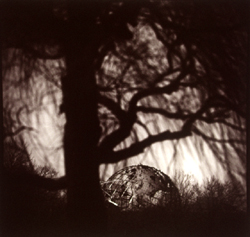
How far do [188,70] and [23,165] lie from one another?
1.87 meters

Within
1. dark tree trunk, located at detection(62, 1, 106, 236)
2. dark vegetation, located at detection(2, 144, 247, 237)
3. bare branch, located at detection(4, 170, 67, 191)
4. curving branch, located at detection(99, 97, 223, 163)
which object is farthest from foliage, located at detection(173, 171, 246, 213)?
bare branch, located at detection(4, 170, 67, 191)

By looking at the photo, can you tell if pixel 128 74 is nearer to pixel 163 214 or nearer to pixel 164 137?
pixel 164 137

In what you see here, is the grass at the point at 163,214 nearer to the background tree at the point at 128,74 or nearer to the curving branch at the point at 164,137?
the background tree at the point at 128,74

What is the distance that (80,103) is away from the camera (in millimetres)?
2871

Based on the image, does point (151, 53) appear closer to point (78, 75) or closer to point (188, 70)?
point (188, 70)

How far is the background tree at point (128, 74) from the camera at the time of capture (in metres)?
2.88

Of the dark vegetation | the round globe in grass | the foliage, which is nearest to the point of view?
the round globe in grass

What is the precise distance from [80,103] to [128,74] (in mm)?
546

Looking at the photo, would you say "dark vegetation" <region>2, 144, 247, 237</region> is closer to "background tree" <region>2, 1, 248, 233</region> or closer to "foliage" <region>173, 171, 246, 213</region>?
"foliage" <region>173, 171, 246, 213</region>

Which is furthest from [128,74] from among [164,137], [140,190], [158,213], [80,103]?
[158,213]

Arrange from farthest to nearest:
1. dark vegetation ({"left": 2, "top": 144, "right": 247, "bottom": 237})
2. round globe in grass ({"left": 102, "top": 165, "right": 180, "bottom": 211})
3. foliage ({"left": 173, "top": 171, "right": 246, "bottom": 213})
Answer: foliage ({"left": 173, "top": 171, "right": 246, "bottom": 213})
dark vegetation ({"left": 2, "top": 144, "right": 247, "bottom": 237})
round globe in grass ({"left": 102, "top": 165, "right": 180, "bottom": 211})

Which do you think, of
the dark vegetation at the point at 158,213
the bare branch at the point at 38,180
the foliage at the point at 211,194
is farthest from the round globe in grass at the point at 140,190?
the bare branch at the point at 38,180

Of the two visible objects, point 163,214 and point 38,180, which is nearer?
point 163,214

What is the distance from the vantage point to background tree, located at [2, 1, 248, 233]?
9.46 ft
